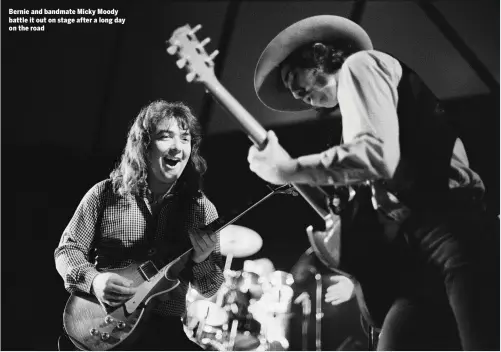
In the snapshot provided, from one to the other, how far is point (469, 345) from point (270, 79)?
104 cm

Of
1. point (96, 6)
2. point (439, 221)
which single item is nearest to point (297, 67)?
point (439, 221)

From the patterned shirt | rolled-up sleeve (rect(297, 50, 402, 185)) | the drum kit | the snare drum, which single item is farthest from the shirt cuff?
the drum kit

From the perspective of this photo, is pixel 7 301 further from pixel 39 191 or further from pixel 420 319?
pixel 420 319

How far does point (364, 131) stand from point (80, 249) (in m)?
1.36

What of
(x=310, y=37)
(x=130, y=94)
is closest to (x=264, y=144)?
(x=310, y=37)

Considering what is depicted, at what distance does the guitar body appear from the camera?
2014 mm

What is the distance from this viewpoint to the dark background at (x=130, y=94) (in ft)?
8.22

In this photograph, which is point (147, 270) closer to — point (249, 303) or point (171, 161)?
point (171, 161)

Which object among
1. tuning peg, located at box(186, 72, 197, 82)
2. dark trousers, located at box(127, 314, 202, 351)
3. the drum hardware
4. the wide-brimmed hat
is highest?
the wide-brimmed hat

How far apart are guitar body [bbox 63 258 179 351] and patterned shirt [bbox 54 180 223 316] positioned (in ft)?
0.16

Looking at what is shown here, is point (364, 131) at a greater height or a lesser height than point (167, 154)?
greater

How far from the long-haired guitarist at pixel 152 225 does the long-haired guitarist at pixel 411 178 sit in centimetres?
90

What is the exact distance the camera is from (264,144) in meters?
1.38

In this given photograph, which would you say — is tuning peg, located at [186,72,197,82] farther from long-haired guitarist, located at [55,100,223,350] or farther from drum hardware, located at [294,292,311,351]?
drum hardware, located at [294,292,311,351]
